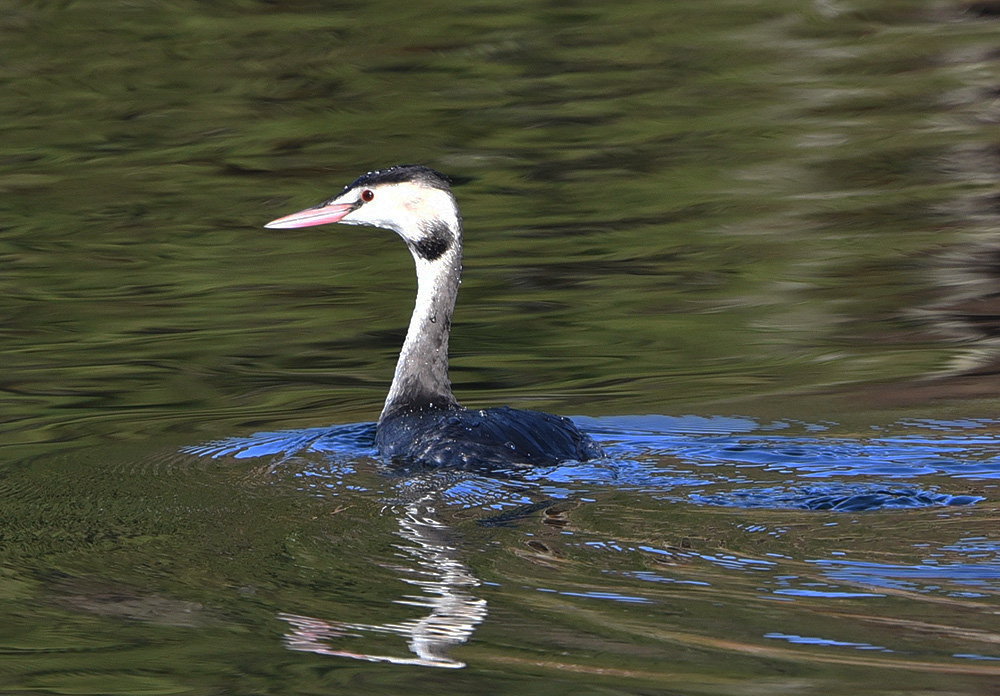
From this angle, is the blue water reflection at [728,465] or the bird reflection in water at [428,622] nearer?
the bird reflection in water at [428,622]

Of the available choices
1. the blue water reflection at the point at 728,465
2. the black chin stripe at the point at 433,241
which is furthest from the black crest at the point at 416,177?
the blue water reflection at the point at 728,465

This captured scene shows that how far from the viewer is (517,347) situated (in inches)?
378

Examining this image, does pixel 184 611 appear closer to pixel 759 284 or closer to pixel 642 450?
pixel 642 450

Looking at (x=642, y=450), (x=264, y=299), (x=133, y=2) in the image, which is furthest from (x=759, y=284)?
(x=133, y=2)

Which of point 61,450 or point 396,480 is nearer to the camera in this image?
point 396,480

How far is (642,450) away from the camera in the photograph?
7148 mm

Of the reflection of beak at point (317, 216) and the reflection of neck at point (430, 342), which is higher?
the reflection of beak at point (317, 216)

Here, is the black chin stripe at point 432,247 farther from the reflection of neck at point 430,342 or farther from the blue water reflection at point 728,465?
the blue water reflection at point 728,465

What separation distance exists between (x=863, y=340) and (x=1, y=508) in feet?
16.1

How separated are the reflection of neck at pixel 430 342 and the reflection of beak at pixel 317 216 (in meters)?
0.39

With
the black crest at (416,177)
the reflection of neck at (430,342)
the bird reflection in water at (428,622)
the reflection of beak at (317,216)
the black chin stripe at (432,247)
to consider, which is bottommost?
the bird reflection in water at (428,622)

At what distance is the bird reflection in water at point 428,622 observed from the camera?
15.8 feet

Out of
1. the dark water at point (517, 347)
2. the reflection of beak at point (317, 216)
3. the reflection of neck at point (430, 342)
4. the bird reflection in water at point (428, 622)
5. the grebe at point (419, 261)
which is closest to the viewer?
the bird reflection in water at point (428, 622)

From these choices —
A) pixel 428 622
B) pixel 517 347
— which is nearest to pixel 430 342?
pixel 517 347
